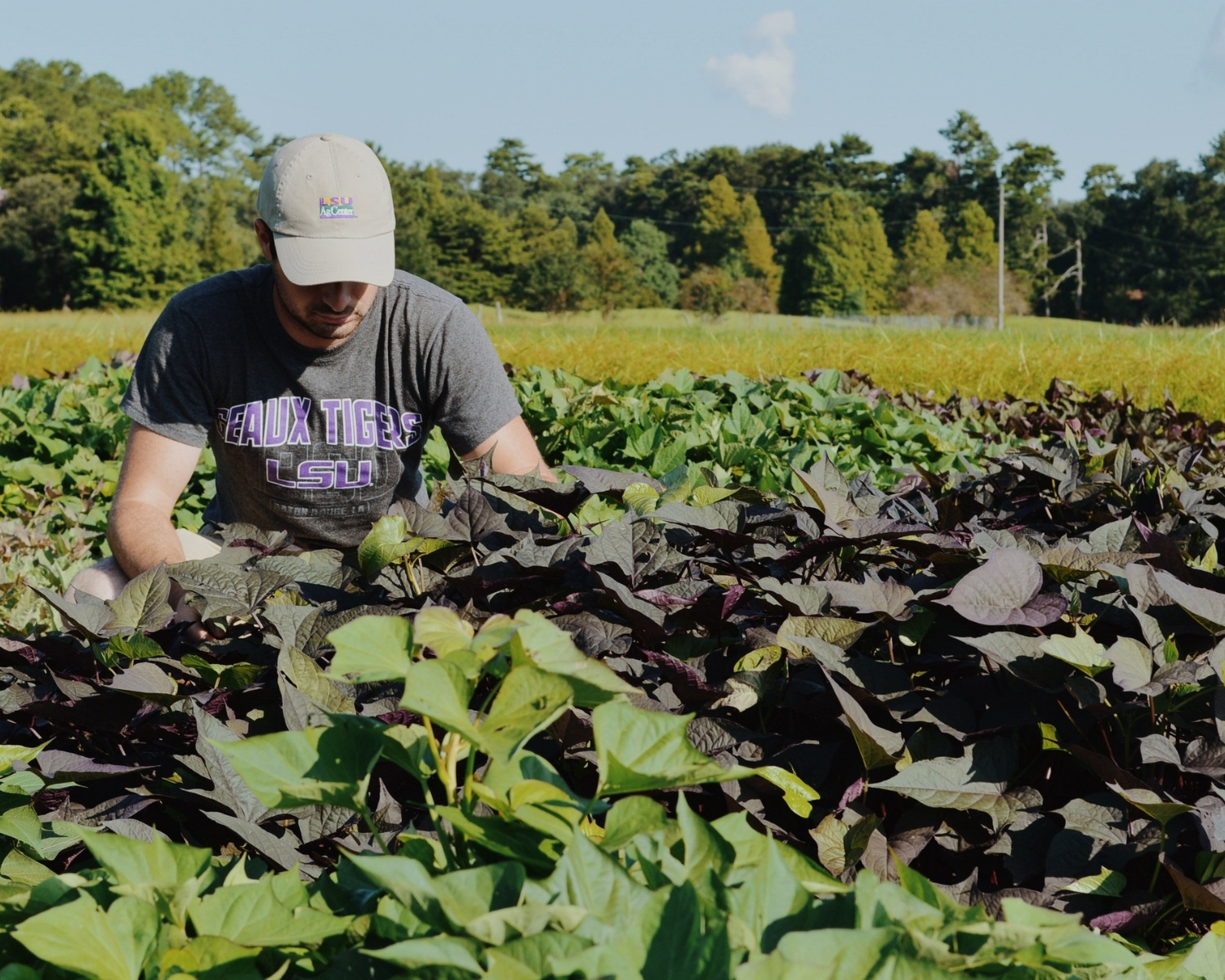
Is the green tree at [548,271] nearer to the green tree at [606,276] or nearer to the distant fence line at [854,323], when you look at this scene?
the green tree at [606,276]

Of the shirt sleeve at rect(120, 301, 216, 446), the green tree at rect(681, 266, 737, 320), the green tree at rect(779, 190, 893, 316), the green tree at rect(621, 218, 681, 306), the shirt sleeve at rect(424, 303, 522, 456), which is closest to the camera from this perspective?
the shirt sleeve at rect(120, 301, 216, 446)

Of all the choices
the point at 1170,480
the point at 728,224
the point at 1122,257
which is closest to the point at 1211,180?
the point at 1122,257

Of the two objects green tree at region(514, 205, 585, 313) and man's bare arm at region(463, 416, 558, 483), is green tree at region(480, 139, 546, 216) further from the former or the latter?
man's bare arm at region(463, 416, 558, 483)

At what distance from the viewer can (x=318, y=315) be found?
2.93 metres

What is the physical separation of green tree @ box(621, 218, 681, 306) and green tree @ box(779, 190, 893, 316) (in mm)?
8441

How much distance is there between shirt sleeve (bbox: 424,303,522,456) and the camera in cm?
314

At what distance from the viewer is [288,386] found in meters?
3.14

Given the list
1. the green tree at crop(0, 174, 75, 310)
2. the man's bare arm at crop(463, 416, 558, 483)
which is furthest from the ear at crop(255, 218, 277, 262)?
the green tree at crop(0, 174, 75, 310)

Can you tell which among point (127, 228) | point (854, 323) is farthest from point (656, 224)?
point (854, 323)

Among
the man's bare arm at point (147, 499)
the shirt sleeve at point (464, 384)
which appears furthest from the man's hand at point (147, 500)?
the shirt sleeve at point (464, 384)

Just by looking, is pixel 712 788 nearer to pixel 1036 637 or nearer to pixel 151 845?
pixel 1036 637

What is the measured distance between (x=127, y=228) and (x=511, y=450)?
6368cm

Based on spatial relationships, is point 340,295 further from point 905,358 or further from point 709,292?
point 709,292

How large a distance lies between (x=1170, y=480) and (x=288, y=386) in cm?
230
